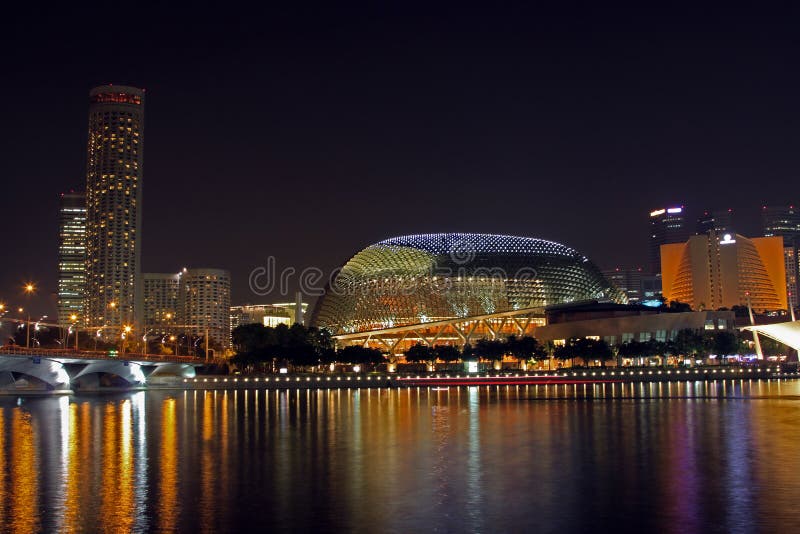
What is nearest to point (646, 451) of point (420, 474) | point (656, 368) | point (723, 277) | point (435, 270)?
point (420, 474)

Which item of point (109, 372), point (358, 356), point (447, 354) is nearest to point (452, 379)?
point (447, 354)

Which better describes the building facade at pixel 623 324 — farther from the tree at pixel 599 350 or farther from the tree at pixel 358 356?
the tree at pixel 358 356

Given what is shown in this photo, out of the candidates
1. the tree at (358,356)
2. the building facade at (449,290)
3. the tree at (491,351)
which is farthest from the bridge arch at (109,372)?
the tree at (491,351)

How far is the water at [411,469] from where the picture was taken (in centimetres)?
2053

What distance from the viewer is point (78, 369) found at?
8181cm

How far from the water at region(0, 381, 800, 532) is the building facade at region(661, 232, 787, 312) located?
13914cm

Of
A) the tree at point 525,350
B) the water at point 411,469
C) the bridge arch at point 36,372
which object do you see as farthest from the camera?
the tree at point 525,350

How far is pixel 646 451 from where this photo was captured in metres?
31.3

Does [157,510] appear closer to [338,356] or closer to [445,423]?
[445,423]

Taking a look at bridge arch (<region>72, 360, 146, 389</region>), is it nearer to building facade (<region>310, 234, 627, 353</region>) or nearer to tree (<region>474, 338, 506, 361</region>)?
building facade (<region>310, 234, 627, 353</region>)

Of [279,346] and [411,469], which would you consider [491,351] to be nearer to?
[279,346]

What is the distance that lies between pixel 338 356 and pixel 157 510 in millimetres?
78965

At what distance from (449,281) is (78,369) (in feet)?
173

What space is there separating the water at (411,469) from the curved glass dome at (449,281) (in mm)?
65772
